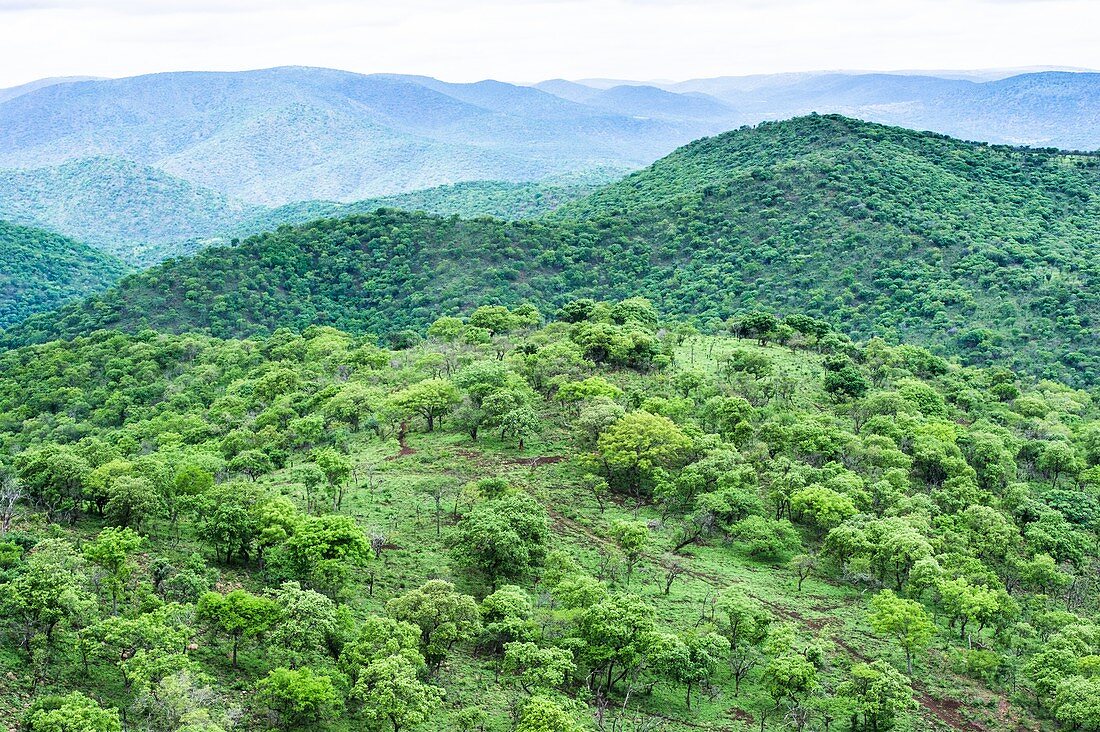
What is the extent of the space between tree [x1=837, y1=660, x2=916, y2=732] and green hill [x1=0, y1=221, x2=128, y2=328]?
168m

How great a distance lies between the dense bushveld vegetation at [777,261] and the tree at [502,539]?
68149mm

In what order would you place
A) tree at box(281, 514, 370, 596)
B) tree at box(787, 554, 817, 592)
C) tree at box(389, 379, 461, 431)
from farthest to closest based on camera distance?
tree at box(389, 379, 461, 431) → tree at box(787, 554, 817, 592) → tree at box(281, 514, 370, 596)

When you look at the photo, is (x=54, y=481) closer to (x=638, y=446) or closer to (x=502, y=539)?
(x=502, y=539)

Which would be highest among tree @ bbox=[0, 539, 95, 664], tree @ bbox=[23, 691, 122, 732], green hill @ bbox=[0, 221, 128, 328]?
tree @ bbox=[0, 539, 95, 664]

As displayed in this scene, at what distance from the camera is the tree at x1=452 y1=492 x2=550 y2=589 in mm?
41469

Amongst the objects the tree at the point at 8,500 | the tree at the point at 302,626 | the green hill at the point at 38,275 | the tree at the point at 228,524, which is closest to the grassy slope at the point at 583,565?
the tree at the point at 228,524

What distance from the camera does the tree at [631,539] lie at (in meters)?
44.4

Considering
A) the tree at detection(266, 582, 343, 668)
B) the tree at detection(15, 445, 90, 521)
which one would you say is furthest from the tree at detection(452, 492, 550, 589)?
the tree at detection(15, 445, 90, 521)

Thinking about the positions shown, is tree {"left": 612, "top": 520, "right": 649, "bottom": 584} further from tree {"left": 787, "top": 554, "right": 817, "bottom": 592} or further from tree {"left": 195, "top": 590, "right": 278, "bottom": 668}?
tree {"left": 195, "top": 590, "right": 278, "bottom": 668}

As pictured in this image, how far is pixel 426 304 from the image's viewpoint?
124750mm

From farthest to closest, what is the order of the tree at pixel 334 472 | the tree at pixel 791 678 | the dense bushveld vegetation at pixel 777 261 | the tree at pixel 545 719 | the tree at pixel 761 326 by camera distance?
the dense bushveld vegetation at pixel 777 261 → the tree at pixel 761 326 → the tree at pixel 334 472 → the tree at pixel 791 678 → the tree at pixel 545 719

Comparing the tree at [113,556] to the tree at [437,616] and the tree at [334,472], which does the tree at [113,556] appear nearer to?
the tree at [437,616]

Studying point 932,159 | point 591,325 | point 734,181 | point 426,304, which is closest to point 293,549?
point 591,325

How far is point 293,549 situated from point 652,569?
18.2 m
